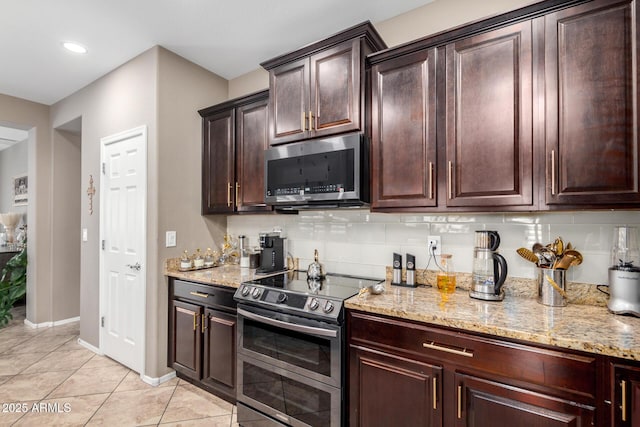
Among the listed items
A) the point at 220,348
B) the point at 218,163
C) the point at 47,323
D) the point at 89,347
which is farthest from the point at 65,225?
the point at 220,348

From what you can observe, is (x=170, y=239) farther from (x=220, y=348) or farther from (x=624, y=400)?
(x=624, y=400)

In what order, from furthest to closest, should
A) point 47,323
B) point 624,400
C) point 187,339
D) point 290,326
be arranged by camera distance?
point 47,323
point 187,339
point 290,326
point 624,400

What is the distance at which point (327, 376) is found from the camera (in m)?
1.68

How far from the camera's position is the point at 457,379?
1.36m

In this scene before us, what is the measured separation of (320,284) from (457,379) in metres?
0.99

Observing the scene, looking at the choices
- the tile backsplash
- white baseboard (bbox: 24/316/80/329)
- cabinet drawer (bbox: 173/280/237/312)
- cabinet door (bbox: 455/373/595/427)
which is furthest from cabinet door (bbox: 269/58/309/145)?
white baseboard (bbox: 24/316/80/329)

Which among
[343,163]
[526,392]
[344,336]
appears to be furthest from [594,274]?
[343,163]

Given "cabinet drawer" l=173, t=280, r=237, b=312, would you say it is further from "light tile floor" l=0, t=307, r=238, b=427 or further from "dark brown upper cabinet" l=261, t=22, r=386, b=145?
"dark brown upper cabinet" l=261, t=22, r=386, b=145

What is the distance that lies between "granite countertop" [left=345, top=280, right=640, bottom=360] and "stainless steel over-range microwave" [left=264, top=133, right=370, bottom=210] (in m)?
0.66

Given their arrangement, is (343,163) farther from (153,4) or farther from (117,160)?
(117,160)

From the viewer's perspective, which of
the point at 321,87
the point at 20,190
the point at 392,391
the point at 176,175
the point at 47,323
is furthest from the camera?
the point at 20,190

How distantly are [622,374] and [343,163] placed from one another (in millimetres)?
1536

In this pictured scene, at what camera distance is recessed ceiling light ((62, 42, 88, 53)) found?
8.44 ft

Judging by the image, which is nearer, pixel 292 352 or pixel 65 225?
pixel 292 352
